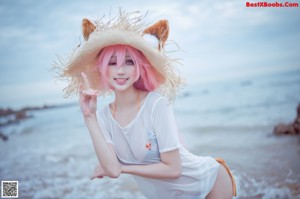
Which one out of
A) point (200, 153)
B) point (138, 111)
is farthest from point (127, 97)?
point (200, 153)

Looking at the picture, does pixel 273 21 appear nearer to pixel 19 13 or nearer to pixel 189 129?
pixel 189 129

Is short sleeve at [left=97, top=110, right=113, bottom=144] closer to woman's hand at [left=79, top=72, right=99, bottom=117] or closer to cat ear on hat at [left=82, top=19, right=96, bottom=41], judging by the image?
woman's hand at [left=79, top=72, right=99, bottom=117]

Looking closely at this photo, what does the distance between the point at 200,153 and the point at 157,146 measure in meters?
2.77

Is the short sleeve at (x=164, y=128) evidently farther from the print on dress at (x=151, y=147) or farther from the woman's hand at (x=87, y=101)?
the woman's hand at (x=87, y=101)

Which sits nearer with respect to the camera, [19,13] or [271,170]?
[271,170]

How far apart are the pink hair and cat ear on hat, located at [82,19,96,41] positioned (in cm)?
11

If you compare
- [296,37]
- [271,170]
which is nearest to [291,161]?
[271,170]

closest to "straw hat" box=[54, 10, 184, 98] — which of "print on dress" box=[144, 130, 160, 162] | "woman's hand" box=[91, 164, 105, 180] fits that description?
"print on dress" box=[144, 130, 160, 162]

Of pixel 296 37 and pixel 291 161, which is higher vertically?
pixel 296 37

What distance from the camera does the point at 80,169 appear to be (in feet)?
13.1

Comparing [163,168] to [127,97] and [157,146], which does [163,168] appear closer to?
[157,146]

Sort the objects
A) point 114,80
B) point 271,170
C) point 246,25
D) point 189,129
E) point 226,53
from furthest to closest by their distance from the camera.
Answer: point 189,129
point 226,53
point 246,25
point 271,170
point 114,80

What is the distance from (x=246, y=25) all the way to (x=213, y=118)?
2.88m

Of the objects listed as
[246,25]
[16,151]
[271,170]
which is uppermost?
[246,25]
